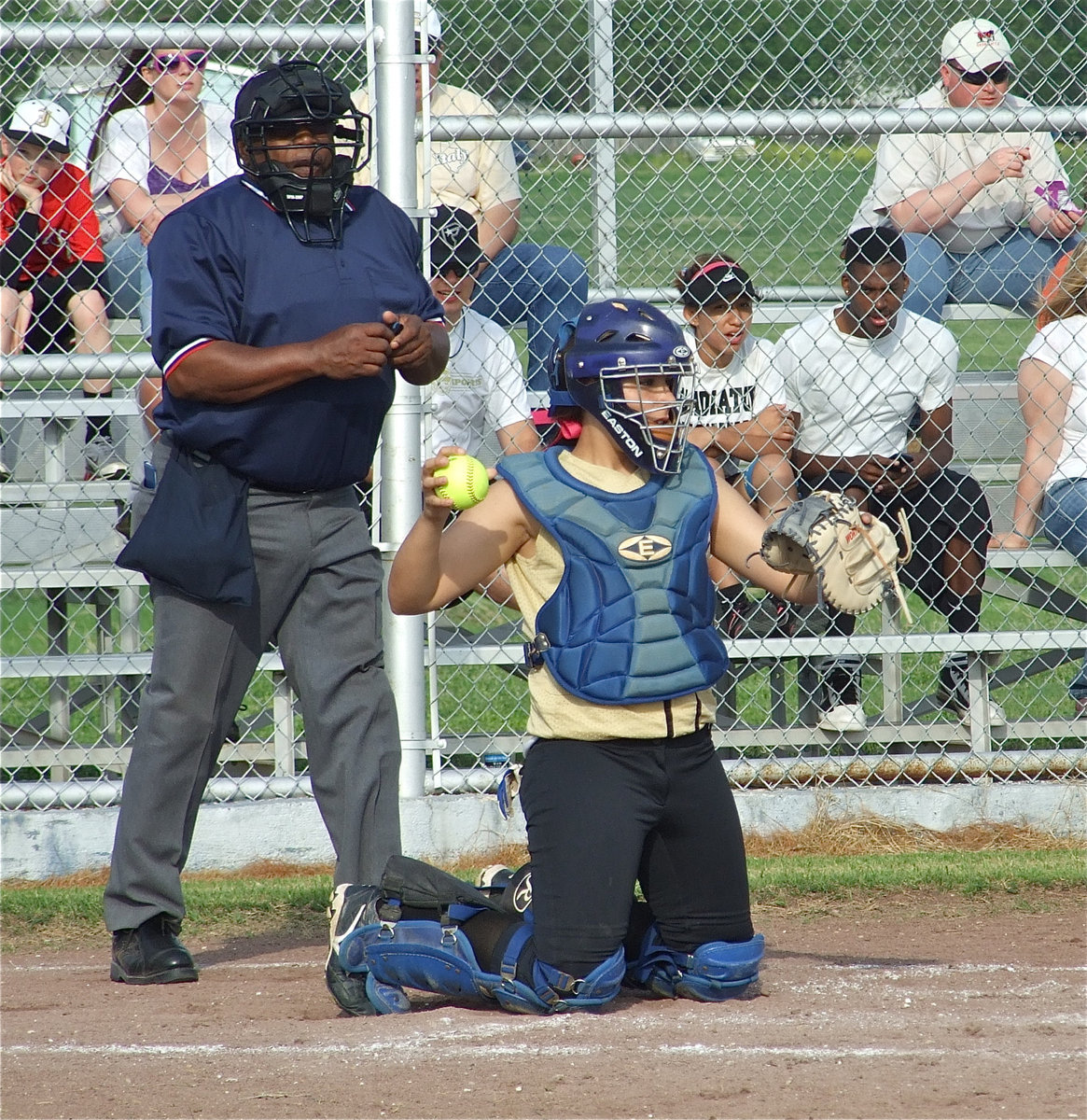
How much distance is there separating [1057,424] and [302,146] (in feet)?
10.5

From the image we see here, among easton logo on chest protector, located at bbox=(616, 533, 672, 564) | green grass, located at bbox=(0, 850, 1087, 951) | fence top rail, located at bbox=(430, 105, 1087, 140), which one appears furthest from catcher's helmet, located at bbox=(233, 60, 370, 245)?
green grass, located at bbox=(0, 850, 1087, 951)

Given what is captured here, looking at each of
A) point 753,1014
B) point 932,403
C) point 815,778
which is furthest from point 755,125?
point 753,1014

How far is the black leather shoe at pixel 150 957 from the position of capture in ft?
12.1

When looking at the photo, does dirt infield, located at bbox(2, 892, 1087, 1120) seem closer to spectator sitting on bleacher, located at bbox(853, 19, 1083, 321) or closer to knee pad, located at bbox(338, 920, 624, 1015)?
knee pad, located at bbox(338, 920, 624, 1015)

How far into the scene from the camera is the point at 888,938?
4.03m

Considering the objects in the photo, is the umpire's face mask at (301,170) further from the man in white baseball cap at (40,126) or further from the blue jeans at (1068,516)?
the blue jeans at (1068,516)

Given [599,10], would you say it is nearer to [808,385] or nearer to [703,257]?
[703,257]

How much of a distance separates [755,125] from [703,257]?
0.96 meters

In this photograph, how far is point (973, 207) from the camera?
19.6 ft

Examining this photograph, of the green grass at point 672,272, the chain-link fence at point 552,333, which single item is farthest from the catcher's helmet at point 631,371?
the green grass at point 672,272

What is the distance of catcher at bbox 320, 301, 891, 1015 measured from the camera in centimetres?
322

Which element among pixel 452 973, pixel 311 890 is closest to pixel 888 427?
pixel 311 890

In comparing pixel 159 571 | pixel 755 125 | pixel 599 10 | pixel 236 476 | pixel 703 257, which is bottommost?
pixel 159 571

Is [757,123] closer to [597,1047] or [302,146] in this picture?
[302,146]
